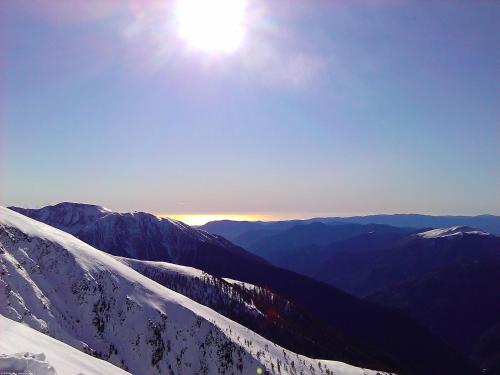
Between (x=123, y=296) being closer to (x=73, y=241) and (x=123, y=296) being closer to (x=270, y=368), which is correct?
(x=73, y=241)

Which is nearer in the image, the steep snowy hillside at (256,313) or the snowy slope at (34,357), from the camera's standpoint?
the snowy slope at (34,357)

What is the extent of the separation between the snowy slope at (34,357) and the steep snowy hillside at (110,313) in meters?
35.9

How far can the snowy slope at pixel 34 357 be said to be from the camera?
18938 millimetres

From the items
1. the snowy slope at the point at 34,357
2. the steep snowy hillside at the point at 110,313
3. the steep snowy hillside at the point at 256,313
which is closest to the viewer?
the snowy slope at the point at 34,357

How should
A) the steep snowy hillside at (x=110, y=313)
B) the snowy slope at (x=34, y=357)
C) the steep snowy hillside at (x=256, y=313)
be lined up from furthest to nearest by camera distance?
the steep snowy hillside at (x=256, y=313) < the steep snowy hillside at (x=110, y=313) < the snowy slope at (x=34, y=357)

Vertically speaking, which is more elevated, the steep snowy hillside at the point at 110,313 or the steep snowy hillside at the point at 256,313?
the steep snowy hillside at the point at 110,313

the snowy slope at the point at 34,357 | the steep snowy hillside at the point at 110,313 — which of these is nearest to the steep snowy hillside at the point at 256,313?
the steep snowy hillside at the point at 110,313

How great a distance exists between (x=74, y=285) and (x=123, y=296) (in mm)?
10235

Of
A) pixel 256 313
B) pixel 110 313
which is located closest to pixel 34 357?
pixel 110 313

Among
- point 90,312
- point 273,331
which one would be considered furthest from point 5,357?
point 273,331

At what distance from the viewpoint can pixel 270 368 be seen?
91.1 m

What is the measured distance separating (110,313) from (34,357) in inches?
2626

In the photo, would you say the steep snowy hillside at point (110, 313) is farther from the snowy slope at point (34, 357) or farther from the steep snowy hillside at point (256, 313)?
Result: the steep snowy hillside at point (256, 313)

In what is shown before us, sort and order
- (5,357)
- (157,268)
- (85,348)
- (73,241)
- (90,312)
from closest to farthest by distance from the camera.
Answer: (5,357), (85,348), (90,312), (73,241), (157,268)
